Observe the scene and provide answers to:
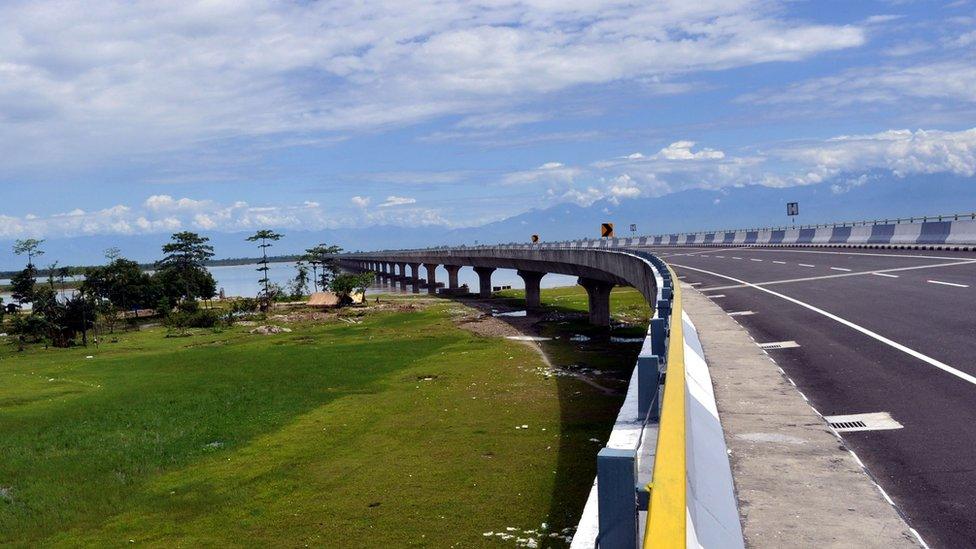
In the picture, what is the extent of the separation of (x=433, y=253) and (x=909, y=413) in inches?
3644

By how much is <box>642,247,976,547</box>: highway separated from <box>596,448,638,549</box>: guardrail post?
12.0 ft

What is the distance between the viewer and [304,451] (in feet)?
61.8

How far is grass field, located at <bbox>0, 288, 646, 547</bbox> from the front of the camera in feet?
45.5

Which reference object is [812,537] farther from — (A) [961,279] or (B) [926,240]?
(B) [926,240]

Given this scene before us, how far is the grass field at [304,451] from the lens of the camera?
1388 centimetres

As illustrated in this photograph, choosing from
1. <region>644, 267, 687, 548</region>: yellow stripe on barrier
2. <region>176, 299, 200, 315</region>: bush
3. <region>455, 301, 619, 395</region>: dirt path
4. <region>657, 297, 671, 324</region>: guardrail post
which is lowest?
<region>455, 301, 619, 395</region>: dirt path

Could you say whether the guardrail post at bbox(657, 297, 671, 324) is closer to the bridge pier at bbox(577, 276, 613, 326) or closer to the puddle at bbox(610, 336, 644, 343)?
the puddle at bbox(610, 336, 644, 343)

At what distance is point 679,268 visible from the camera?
4116 centimetres

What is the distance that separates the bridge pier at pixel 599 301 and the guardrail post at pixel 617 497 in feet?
138

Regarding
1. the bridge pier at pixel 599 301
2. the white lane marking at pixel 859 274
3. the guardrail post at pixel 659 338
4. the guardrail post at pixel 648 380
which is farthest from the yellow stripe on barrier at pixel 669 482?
the bridge pier at pixel 599 301

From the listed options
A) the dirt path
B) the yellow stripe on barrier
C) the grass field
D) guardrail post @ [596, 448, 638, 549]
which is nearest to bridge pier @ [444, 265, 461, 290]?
the dirt path

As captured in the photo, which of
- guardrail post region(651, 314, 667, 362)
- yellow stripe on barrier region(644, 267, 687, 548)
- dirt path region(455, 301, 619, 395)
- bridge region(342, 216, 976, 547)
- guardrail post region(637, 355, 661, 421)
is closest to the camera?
yellow stripe on barrier region(644, 267, 687, 548)

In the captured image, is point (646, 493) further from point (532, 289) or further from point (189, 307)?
point (189, 307)

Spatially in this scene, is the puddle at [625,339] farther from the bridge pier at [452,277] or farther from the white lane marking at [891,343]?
the bridge pier at [452,277]
